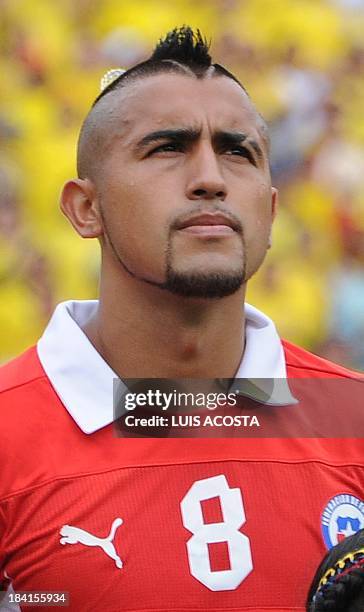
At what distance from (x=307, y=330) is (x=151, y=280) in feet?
7.21

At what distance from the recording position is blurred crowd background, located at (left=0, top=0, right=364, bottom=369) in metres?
3.77

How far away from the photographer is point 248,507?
160cm

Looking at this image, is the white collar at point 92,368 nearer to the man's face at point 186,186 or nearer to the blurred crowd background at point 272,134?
the man's face at point 186,186

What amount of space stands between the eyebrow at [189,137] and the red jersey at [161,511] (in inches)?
16.2

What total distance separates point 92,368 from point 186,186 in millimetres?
344

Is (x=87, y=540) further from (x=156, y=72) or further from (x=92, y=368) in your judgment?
(x=156, y=72)

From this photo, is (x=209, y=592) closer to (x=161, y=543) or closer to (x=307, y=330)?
(x=161, y=543)

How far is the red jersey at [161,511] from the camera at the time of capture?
1520 mm

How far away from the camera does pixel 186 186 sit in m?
1.63

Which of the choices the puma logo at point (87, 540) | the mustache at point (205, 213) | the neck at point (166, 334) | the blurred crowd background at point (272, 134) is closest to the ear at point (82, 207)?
the neck at point (166, 334)

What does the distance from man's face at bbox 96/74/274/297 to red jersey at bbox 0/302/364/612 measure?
0.26 meters

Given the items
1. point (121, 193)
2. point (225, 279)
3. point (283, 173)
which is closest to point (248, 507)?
point (225, 279)

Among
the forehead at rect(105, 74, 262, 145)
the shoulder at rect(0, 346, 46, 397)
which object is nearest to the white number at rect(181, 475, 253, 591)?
the shoulder at rect(0, 346, 46, 397)

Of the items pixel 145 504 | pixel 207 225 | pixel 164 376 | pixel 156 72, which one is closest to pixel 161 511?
pixel 145 504
